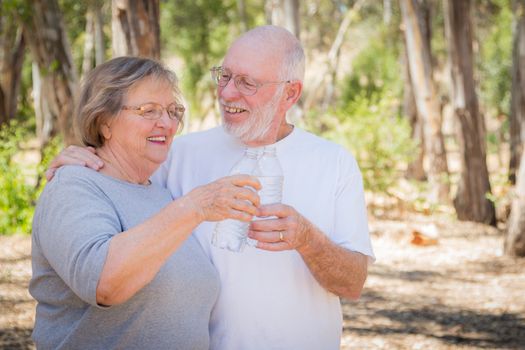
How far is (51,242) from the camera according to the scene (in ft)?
8.11

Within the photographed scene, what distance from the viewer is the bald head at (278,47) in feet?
10.9

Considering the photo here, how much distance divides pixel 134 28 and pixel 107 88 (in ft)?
10.2

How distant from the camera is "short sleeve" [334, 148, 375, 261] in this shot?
317cm

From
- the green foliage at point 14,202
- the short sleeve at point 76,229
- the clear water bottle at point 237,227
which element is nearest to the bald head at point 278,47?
the clear water bottle at point 237,227

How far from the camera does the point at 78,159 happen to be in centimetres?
283

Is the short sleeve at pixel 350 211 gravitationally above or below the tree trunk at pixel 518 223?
above

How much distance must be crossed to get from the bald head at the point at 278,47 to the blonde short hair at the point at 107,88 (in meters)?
0.51

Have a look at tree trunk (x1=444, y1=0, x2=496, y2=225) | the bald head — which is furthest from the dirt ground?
the bald head

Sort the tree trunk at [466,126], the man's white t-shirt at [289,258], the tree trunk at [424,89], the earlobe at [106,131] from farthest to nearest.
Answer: the tree trunk at [424,89] < the tree trunk at [466,126] < the man's white t-shirt at [289,258] < the earlobe at [106,131]

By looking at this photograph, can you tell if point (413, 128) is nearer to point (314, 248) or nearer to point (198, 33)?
point (314, 248)

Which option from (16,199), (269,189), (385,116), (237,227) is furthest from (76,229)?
(385,116)

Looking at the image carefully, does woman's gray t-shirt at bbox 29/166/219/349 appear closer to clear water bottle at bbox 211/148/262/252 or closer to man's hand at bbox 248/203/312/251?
clear water bottle at bbox 211/148/262/252

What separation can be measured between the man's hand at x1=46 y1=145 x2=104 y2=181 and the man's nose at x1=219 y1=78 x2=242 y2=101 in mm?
627

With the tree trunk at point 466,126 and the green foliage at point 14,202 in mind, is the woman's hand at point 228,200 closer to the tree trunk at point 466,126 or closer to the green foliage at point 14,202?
the green foliage at point 14,202
